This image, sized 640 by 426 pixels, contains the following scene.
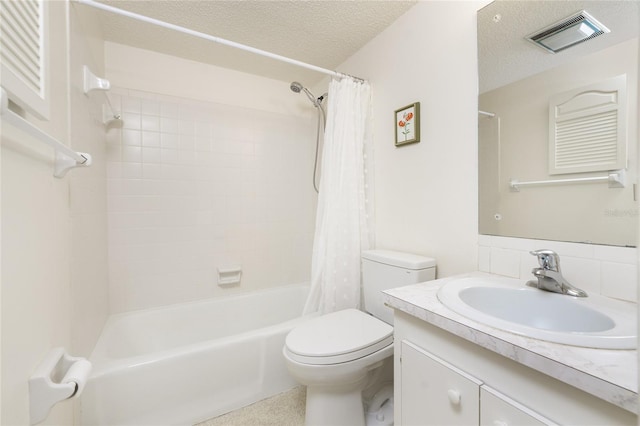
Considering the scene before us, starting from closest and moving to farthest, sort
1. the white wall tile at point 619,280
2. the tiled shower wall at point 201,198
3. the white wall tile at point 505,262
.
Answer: the white wall tile at point 619,280
the white wall tile at point 505,262
the tiled shower wall at point 201,198

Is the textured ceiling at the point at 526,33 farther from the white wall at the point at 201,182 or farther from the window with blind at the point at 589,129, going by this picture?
the white wall at the point at 201,182

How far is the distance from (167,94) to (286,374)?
206 cm

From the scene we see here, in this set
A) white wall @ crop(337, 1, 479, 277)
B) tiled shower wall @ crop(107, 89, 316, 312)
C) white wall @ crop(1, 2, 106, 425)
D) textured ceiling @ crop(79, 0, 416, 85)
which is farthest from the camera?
tiled shower wall @ crop(107, 89, 316, 312)

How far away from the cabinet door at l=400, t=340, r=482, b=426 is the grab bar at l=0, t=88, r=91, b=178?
1.13 m

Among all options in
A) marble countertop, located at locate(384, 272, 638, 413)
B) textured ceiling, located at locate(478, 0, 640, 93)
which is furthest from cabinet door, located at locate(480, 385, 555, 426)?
textured ceiling, located at locate(478, 0, 640, 93)

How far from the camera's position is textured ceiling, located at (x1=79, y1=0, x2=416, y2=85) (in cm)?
149

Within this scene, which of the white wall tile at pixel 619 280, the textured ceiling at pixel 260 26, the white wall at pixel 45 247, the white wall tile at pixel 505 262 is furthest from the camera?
the textured ceiling at pixel 260 26

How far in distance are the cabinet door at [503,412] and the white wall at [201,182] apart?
1857 millimetres

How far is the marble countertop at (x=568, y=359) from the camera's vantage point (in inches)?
18.3

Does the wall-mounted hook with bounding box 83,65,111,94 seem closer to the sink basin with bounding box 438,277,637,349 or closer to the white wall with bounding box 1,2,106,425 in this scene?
the white wall with bounding box 1,2,106,425

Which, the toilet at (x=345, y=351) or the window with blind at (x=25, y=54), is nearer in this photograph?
the window with blind at (x=25, y=54)

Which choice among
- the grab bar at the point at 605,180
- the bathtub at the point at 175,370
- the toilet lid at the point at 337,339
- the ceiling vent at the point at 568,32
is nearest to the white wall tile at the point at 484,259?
the grab bar at the point at 605,180

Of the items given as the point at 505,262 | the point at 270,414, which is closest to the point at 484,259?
the point at 505,262

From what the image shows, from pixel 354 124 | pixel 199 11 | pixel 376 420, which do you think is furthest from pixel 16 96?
pixel 376 420
